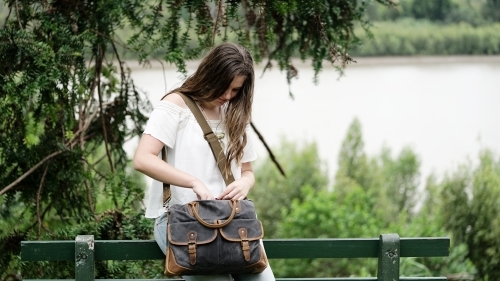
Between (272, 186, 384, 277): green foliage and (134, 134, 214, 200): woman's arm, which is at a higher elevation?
(134, 134, 214, 200): woman's arm

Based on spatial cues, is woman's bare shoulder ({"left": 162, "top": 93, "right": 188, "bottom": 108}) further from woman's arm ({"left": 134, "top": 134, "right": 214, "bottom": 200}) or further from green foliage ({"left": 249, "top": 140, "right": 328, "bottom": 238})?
green foliage ({"left": 249, "top": 140, "right": 328, "bottom": 238})

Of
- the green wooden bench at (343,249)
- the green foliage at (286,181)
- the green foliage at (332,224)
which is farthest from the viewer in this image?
the green foliage at (286,181)

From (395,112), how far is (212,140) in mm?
22316

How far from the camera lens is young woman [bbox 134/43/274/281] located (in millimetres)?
2172

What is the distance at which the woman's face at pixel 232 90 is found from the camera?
2273 millimetres

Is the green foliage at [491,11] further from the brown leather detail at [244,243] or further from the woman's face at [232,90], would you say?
the brown leather detail at [244,243]

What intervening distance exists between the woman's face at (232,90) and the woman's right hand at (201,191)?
11.5 inches

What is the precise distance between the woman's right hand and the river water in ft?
52.3

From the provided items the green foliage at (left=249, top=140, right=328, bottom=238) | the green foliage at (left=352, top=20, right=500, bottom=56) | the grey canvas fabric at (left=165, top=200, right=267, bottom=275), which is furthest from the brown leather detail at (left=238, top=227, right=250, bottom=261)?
the green foliage at (left=249, top=140, right=328, bottom=238)

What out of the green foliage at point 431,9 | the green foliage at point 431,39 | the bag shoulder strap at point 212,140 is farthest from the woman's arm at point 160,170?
the green foliage at point 431,39

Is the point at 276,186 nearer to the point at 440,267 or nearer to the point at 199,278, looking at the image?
the point at 440,267

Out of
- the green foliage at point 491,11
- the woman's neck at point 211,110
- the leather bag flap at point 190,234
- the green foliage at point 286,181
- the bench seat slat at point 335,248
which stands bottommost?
the green foliage at point 286,181

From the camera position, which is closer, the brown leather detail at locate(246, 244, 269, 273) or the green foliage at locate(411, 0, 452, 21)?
the brown leather detail at locate(246, 244, 269, 273)

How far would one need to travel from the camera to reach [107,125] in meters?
3.75
